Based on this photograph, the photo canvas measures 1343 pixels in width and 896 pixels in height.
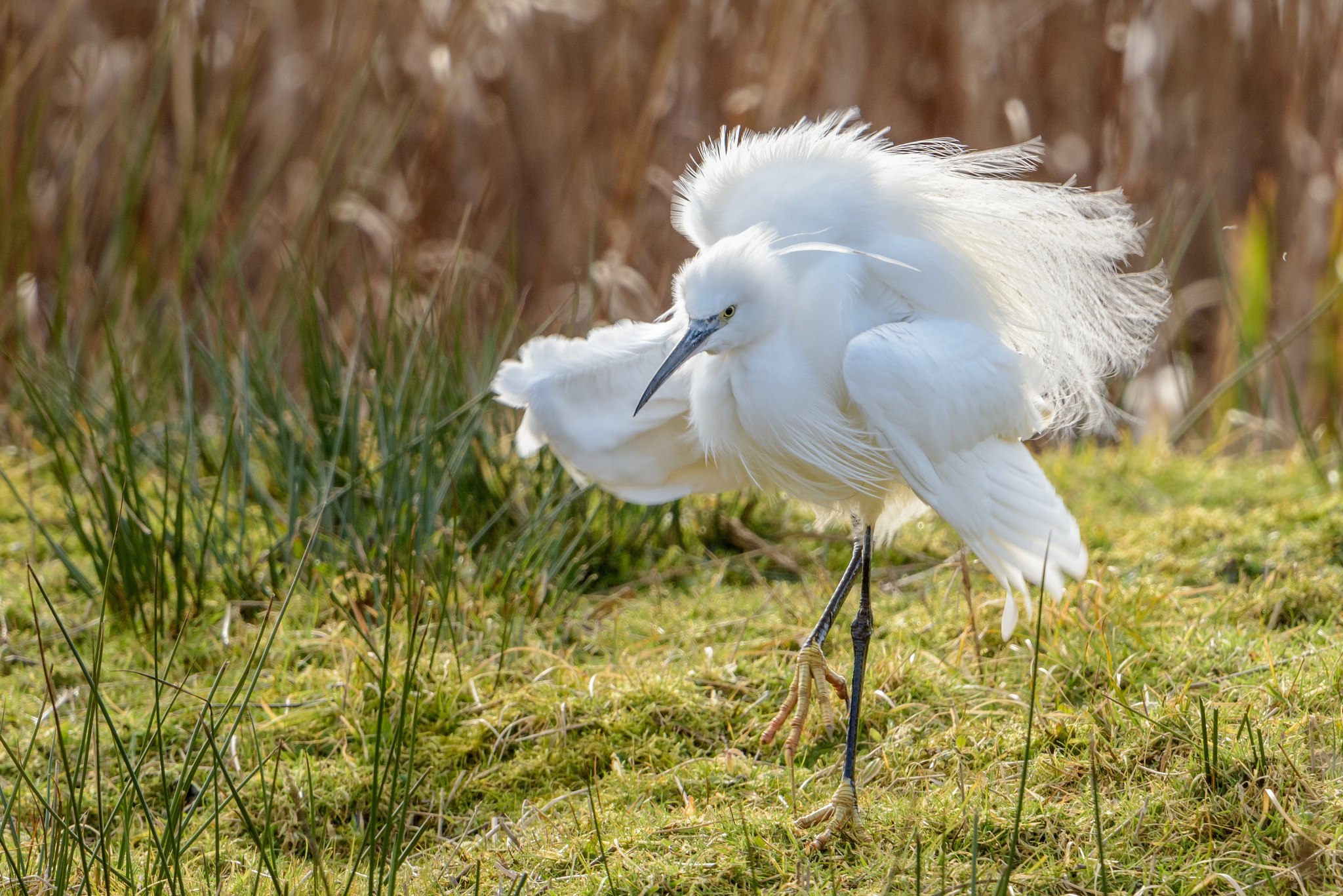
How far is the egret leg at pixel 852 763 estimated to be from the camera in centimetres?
194

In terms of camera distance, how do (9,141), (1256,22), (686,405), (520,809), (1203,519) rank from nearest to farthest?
1. (520,809)
2. (686,405)
3. (1203,519)
4. (9,141)
5. (1256,22)

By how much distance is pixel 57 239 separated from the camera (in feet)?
15.4

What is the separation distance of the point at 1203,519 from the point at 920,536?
0.70 meters

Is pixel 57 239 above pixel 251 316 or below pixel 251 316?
above

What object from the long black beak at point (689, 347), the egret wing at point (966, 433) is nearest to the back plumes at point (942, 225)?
the egret wing at point (966, 433)

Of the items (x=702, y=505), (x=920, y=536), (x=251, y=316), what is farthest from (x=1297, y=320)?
(x=251, y=316)

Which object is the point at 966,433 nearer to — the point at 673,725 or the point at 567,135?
the point at 673,725

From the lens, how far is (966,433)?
86.0 inches

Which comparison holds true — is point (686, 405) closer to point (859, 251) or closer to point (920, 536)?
point (859, 251)

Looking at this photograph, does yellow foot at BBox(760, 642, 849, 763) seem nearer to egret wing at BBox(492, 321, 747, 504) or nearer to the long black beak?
egret wing at BBox(492, 321, 747, 504)

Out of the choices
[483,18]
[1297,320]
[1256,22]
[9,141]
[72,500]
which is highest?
[483,18]

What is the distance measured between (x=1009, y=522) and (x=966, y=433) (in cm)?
17

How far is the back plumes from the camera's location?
2.31 metres

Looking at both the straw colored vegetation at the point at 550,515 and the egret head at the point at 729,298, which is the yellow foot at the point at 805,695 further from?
the egret head at the point at 729,298
